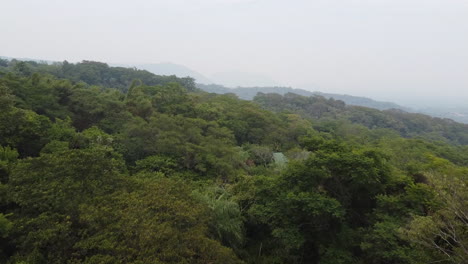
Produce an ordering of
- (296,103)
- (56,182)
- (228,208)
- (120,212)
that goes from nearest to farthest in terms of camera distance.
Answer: (120,212)
(56,182)
(228,208)
(296,103)

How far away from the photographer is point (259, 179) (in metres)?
10.6

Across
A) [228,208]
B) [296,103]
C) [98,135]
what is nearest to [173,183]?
[228,208]

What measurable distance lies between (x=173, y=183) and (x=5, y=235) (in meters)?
4.00

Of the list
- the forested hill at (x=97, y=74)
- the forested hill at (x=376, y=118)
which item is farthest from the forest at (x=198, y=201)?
the forested hill at (x=376, y=118)

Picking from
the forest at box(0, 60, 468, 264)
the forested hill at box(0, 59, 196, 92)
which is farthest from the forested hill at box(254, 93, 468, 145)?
→ the forest at box(0, 60, 468, 264)

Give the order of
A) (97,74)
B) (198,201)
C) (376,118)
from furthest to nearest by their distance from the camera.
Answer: (376,118) < (97,74) < (198,201)

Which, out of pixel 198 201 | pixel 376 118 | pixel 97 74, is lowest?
pixel 376 118

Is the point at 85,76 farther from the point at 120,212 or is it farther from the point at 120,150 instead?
the point at 120,212

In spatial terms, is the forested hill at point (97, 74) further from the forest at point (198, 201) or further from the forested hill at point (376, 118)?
the forest at point (198, 201)

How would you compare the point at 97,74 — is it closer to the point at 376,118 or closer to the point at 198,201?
the point at 198,201

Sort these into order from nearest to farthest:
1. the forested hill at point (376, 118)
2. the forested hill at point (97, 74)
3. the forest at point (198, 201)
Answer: the forest at point (198, 201) < the forested hill at point (97, 74) < the forested hill at point (376, 118)

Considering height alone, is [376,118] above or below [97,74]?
below

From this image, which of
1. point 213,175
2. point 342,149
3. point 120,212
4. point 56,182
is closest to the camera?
point 120,212

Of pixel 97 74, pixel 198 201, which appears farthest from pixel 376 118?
pixel 198 201
